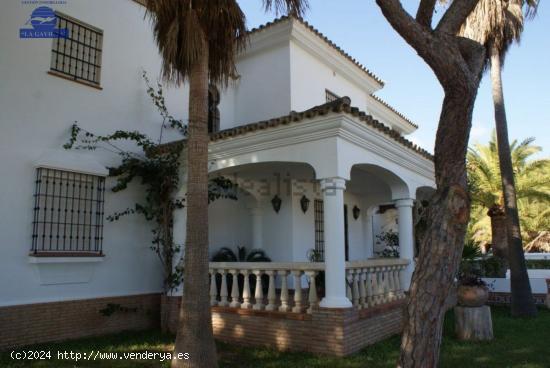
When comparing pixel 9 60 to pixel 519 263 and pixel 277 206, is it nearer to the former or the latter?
pixel 277 206

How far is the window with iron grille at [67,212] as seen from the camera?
26.2 feet

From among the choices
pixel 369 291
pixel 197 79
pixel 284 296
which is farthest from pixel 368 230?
pixel 197 79

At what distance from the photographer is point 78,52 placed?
9.05 metres

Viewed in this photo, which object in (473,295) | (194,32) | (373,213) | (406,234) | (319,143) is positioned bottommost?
(473,295)

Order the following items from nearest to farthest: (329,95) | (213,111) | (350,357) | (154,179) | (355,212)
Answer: (350,357) < (154,179) < (213,111) < (329,95) < (355,212)

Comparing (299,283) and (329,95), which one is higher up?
(329,95)

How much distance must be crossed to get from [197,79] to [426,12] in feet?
10.4

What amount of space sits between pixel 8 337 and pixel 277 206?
20.9 ft

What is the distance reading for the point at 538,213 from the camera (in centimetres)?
2267

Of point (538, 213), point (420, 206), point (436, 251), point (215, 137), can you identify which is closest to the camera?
point (436, 251)

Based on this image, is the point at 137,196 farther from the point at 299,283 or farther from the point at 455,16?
the point at 455,16

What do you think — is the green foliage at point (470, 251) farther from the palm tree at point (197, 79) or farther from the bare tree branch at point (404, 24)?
the bare tree branch at point (404, 24)

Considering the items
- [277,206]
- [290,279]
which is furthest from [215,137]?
[290,279]

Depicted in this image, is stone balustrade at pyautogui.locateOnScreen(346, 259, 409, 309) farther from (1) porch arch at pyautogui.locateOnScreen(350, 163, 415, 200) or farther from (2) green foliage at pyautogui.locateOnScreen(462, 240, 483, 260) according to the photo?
(2) green foliage at pyautogui.locateOnScreen(462, 240, 483, 260)
